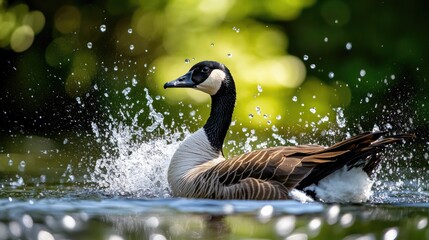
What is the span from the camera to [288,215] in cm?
754

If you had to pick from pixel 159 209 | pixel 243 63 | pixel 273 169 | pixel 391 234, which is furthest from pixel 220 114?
pixel 243 63

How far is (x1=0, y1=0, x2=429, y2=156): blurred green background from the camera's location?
56.1 ft

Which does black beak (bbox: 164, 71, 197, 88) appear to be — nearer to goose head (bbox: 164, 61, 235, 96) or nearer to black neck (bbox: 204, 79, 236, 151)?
goose head (bbox: 164, 61, 235, 96)

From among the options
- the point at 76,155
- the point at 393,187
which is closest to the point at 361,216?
the point at 393,187

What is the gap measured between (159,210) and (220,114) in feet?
6.20

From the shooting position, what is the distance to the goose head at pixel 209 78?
31.2ft

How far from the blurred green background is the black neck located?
263 inches

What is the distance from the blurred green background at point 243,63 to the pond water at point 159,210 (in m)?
5.50

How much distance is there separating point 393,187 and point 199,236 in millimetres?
3736

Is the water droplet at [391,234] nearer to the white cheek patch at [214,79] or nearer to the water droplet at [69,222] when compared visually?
the water droplet at [69,222]

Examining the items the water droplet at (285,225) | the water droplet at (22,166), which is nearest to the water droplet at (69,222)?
the water droplet at (285,225)

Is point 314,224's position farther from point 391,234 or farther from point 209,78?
point 209,78

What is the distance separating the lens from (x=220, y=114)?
31.4 ft

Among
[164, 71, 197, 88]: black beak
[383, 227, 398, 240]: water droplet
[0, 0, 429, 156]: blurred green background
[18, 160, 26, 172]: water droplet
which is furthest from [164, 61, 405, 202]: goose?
[0, 0, 429, 156]: blurred green background
